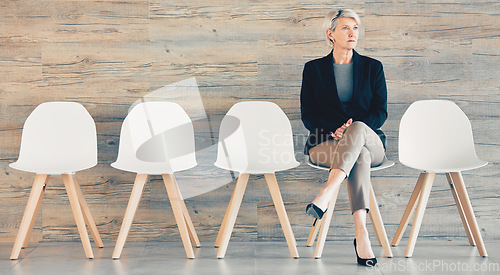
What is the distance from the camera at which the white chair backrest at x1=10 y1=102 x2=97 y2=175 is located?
2982mm

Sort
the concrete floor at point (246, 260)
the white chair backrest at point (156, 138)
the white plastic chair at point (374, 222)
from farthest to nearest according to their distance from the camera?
the white chair backrest at point (156, 138), the white plastic chair at point (374, 222), the concrete floor at point (246, 260)

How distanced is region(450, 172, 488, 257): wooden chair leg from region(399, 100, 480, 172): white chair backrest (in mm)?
139

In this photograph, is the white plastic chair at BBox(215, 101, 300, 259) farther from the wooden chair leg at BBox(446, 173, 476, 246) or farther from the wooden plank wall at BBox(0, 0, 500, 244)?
the wooden chair leg at BBox(446, 173, 476, 246)

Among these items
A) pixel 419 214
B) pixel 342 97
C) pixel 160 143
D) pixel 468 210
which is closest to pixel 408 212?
pixel 419 214

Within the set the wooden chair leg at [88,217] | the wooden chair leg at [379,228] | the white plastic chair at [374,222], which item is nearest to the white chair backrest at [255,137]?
the white plastic chair at [374,222]

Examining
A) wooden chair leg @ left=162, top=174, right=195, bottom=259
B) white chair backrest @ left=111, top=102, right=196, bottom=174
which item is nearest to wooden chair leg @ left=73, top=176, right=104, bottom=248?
white chair backrest @ left=111, top=102, right=196, bottom=174

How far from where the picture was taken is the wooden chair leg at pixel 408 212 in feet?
9.83

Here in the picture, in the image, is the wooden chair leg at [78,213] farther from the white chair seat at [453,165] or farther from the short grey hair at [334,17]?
the white chair seat at [453,165]

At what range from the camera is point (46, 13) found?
324 cm

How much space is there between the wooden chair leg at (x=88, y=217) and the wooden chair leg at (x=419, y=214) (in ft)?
5.53

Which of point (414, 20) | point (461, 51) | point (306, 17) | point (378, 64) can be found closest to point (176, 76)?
point (306, 17)

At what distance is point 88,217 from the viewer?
118 inches

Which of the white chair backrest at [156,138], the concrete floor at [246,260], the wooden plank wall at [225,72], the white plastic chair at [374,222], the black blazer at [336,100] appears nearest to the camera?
the concrete floor at [246,260]

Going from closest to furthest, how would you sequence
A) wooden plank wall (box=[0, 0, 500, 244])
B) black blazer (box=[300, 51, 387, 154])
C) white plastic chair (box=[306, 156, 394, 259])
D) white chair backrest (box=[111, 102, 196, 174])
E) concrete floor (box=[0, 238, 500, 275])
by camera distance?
concrete floor (box=[0, 238, 500, 275]) → white plastic chair (box=[306, 156, 394, 259]) → black blazer (box=[300, 51, 387, 154]) → white chair backrest (box=[111, 102, 196, 174]) → wooden plank wall (box=[0, 0, 500, 244])
